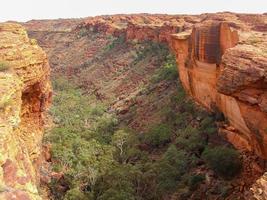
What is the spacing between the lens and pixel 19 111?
683 inches

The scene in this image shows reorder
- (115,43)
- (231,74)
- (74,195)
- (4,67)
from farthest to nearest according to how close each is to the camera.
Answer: (115,43), (74,195), (231,74), (4,67)

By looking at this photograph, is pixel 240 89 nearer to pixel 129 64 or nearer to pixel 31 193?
pixel 31 193

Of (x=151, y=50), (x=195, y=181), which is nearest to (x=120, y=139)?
(x=195, y=181)

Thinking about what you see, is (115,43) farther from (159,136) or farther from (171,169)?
(171,169)

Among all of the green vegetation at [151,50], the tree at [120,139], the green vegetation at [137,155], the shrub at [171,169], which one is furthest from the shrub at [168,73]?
the shrub at [171,169]

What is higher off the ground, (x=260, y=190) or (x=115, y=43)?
(x=260, y=190)

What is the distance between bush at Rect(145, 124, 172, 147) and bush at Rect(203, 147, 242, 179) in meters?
7.37

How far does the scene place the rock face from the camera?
41.3 ft

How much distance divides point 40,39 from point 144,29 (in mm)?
41153

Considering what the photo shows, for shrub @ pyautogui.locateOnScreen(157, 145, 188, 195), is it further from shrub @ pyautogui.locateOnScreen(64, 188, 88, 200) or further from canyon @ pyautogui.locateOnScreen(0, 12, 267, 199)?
shrub @ pyautogui.locateOnScreen(64, 188, 88, 200)

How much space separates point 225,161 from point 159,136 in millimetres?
9902

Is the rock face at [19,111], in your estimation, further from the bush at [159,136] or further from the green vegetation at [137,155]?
the bush at [159,136]

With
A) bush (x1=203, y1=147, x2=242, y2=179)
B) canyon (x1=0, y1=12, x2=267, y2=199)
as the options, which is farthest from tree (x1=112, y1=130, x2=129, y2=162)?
bush (x1=203, y1=147, x2=242, y2=179)

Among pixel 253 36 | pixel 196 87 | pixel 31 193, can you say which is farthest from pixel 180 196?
pixel 31 193
